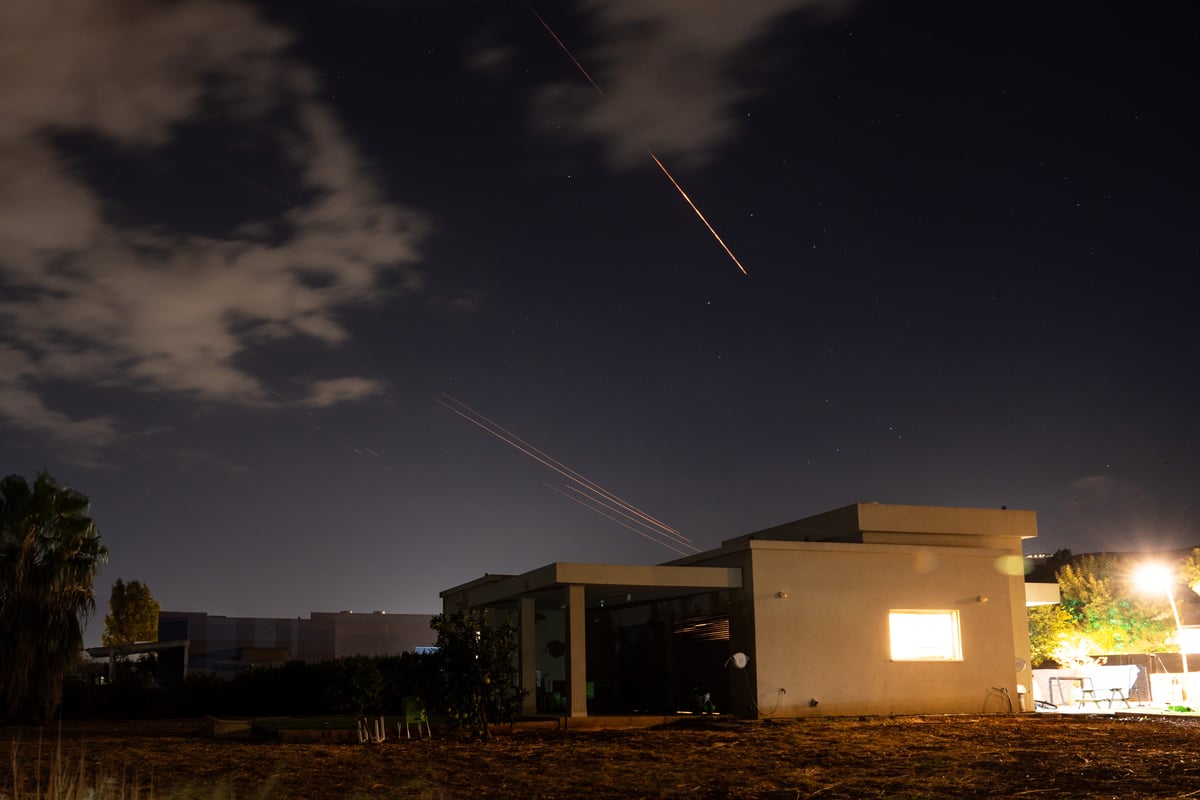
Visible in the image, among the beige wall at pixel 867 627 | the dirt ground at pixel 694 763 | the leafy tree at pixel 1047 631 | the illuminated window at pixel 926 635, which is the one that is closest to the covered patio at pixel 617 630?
the beige wall at pixel 867 627

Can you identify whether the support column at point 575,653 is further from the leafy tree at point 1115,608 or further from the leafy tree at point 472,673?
the leafy tree at point 1115,608

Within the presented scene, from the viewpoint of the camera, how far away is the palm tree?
74.3 ft

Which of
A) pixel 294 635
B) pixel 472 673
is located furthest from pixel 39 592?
pixel 294 635

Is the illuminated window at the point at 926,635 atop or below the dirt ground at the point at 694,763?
atop

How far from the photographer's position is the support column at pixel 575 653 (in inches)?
729

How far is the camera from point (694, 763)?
13.0 m

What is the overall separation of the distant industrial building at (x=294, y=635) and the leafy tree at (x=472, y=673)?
4027 centimetres

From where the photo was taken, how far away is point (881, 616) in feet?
65.7

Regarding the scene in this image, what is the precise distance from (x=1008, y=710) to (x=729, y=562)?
5.72 metres

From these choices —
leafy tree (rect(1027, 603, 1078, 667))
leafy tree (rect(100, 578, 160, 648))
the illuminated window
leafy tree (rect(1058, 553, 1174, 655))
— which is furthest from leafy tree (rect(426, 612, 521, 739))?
leafy tree (rect(100, 578, 160, 648))

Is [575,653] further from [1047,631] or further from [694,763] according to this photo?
[1047,631]

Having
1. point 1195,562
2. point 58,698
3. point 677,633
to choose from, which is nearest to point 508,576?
point 677,633

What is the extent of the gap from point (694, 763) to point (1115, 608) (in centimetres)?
3830

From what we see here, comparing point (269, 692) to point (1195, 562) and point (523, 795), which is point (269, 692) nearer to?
point (523, 795)
